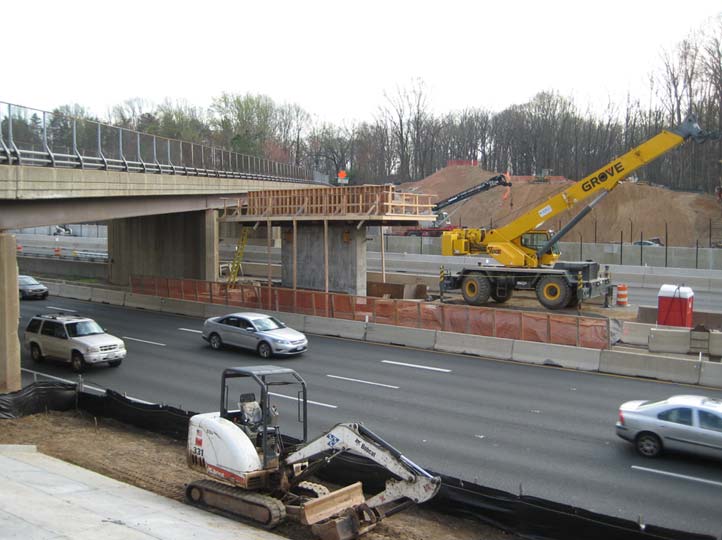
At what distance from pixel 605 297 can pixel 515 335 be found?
34.0 feet

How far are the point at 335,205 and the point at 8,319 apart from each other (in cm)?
1709

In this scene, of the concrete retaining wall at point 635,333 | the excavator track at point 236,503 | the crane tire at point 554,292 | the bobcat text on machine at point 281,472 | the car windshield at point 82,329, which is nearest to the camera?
the bobcat text on machine at point 281,472

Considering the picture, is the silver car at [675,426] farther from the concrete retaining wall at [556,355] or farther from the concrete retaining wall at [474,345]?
the concrete retaining wall at [474,345]

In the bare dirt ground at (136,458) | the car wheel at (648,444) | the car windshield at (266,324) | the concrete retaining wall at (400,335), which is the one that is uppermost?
the car windshield at (266,324)

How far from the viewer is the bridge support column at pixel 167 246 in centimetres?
4231

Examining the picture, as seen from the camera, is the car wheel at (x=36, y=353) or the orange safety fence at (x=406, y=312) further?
the orange safety fence at (x=406, y=312)

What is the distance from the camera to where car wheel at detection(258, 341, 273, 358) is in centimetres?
2500

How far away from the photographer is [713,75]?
7444 cm

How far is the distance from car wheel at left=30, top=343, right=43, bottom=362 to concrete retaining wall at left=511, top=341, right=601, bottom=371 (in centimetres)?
1620

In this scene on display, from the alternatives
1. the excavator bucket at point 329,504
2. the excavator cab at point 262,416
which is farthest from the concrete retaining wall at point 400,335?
the excavator bucket at point 329,504

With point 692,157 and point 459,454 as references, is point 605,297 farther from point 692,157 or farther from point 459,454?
point 692,157

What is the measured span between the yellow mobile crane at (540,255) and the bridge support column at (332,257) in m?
4.47

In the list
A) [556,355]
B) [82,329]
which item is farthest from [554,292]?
[82,329]

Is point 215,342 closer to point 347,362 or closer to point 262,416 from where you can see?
point 347,362
